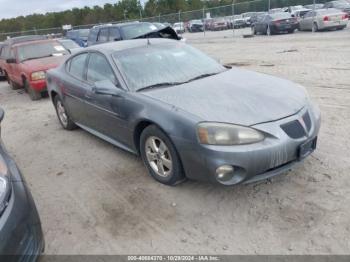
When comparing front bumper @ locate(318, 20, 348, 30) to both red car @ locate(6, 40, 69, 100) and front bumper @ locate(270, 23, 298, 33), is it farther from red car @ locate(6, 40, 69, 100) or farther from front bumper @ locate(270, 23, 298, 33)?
red car @ locate(6, 40, 69, 100)

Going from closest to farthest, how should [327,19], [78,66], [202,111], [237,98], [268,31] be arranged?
1. [202,111]
2. [237,98]
3. [78,66]
4. [327,19]
5. [268,31]

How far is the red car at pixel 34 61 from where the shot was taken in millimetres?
9250

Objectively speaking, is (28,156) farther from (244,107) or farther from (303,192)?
(303,192)

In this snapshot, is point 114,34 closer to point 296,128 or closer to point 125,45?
point 125,45

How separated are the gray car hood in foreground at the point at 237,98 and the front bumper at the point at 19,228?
1.62m

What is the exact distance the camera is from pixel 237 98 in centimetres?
364

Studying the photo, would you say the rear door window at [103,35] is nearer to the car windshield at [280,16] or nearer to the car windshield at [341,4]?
the car windshield at [280,16]

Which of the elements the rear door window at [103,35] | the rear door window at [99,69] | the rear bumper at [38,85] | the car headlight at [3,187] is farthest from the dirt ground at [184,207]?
the rear door window at [103,35]

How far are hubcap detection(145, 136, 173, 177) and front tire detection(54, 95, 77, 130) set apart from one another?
2.61 metres

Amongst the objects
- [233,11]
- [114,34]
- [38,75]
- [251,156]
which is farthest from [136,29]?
[233,11]

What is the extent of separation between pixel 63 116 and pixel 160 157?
3.14 m

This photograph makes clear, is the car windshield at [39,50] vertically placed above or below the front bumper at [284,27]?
above

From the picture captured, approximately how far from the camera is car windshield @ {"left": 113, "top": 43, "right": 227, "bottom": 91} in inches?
167

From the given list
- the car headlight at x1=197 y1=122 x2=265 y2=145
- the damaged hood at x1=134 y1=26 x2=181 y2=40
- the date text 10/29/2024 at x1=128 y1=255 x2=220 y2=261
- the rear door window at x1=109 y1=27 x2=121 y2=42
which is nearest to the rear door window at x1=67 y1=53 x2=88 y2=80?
the car headlight at x1=197 y1=122 x2=265 y2=145
